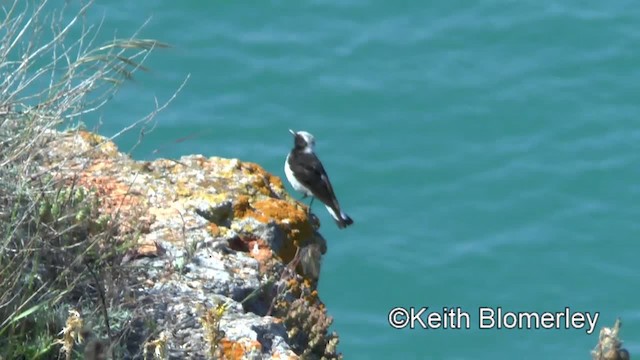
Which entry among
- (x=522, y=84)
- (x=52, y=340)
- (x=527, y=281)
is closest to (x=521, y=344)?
(x=527, y=281)

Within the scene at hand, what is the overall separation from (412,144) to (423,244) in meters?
1.01

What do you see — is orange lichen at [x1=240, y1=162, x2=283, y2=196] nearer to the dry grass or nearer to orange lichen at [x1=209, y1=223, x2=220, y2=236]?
orange lichen at [x1=209, y1=223, x2=220, y2=236]

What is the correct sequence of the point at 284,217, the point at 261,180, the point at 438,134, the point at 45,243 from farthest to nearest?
the point at 438,134, the point at 261,180, the point at 284,217, the point at 45,243

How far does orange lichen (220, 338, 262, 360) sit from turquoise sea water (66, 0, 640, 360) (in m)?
4.56

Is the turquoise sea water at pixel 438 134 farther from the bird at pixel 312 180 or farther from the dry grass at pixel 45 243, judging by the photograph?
the dry grass at pixel 45 243

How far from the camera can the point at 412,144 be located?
10.4m

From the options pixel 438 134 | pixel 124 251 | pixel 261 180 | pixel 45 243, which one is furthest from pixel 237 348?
pixel 438 134

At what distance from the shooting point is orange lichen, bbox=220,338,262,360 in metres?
4.27

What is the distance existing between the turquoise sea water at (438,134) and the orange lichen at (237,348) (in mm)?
4564

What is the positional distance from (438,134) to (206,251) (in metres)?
5.83

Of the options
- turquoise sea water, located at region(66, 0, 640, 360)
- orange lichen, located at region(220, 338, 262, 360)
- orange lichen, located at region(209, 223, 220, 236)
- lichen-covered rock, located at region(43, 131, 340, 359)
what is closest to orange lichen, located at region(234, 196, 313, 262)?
lichen-covered rock, located at region(43, 131, 340, 359)

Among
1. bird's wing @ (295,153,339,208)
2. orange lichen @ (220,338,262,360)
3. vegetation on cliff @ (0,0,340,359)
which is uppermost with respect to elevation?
bird's wing @ (295,153,339,208)

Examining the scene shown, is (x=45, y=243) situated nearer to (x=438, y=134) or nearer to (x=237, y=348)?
(x=237, y=348)

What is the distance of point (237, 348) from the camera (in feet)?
14.1
